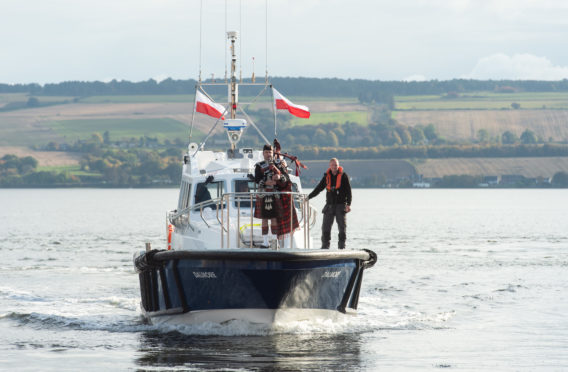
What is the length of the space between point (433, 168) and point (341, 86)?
49.8 metres

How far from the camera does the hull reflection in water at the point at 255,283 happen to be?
13617mm

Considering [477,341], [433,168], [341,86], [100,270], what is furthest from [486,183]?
[477,341]

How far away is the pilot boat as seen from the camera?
44.9 feet

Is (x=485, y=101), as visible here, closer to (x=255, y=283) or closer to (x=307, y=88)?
(x=307, y=88)

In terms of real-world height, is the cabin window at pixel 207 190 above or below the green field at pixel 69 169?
above

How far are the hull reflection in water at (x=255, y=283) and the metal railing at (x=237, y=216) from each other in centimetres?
50

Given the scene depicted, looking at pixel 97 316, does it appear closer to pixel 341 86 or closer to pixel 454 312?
pixel 454 312

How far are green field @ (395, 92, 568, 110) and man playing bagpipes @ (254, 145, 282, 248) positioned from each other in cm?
15901

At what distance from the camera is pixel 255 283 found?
13.7 metres

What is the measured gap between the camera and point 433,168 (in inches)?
5861

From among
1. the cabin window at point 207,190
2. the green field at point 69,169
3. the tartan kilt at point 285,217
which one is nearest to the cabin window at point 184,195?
the cabin window at point 207,190

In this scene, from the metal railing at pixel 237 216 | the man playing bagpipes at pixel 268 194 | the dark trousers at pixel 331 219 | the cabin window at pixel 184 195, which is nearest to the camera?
the metal railing at pixel 237 216

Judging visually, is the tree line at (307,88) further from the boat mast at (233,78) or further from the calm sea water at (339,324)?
the boat mast at (233,78)

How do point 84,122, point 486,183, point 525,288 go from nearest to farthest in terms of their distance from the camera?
point 525,288
point 486,183
point 84,122
